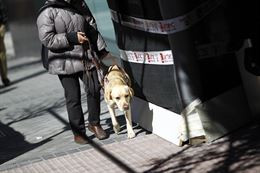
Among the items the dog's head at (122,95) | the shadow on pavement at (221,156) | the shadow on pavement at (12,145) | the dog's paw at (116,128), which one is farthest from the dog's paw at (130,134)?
the shadow on pavement at (12,145)

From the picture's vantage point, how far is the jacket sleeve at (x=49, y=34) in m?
6.87

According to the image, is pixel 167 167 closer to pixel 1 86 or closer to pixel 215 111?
pixel 215 111

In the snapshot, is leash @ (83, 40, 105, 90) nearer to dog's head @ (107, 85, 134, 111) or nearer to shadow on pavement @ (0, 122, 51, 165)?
dog's head @ (107, 85, 134, 111)

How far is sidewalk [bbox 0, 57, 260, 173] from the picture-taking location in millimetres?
5875

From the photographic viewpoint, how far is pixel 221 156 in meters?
5.96

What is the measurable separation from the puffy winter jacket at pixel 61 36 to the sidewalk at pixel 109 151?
42.3 inches

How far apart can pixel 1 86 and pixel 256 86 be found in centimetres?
865

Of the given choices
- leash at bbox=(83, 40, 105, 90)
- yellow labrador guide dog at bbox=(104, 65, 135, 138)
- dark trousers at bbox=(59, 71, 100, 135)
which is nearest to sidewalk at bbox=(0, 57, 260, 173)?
dark trousers at bbox=(59, 71, 100, 135)

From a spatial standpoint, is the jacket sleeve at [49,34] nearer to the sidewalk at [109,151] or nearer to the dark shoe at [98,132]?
the dark shoe at [98,132]

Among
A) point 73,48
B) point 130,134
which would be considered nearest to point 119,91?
point 130,134

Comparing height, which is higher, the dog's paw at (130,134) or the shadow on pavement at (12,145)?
the shadow on pavement at (12,145)

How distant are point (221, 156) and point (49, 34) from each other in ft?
8.51

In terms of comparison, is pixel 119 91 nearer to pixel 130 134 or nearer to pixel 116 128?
pixel 130 134

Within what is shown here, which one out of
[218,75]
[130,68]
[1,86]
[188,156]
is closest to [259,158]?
[188,156]
